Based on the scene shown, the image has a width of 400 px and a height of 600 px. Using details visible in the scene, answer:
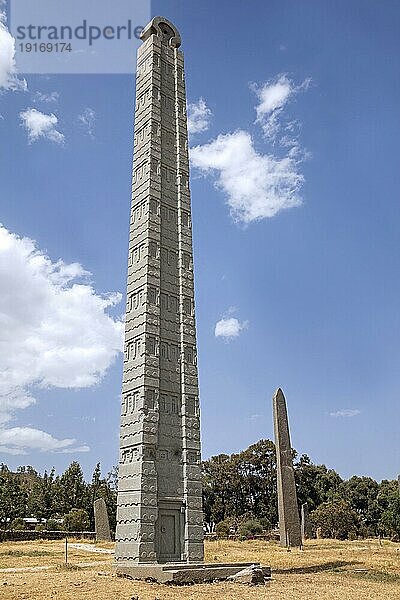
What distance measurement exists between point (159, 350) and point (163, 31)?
612 inches

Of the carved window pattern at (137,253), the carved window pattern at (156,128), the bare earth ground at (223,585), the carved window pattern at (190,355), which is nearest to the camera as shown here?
the bare earth ground at (223,585)

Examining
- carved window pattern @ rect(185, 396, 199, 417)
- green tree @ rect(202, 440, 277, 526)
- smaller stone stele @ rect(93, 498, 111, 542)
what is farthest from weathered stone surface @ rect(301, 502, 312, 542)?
carved window pattern @ rect(185, 396, 199, 417)

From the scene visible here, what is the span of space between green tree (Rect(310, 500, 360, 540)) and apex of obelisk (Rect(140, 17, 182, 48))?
122 feet

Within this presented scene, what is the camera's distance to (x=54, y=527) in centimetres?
4750

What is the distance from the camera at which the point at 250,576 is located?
1750 cm

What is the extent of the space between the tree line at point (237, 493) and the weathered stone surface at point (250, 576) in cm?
3242

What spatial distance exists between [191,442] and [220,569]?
14.8 feet

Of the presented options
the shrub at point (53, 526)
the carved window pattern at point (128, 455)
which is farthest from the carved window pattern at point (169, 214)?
the shrub at point (53, 526)

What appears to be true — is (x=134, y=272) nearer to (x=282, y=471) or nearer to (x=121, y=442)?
(x=121, y=442)

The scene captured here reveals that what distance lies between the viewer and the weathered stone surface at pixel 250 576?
683 inches

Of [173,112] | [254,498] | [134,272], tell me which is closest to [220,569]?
[134,272]

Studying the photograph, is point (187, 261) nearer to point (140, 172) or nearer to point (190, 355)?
point (190, 355)

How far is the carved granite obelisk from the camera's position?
3334cm

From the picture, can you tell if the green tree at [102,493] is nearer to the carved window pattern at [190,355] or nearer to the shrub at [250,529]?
the shrub at [250,529]
